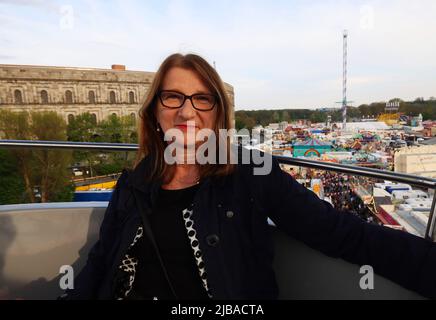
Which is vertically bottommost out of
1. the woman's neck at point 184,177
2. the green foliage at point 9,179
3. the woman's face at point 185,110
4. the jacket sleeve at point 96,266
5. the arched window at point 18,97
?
the green foliage at point 9,179

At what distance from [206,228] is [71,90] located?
44145 mm

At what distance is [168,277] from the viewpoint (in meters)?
0.98

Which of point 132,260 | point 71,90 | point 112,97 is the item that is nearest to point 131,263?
point 132,260

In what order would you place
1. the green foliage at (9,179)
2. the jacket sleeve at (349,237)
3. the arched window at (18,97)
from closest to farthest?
1. the jacket sleeve at (349,237)
2. the green foliage at (9,179)
3. the arched window at (18,97)

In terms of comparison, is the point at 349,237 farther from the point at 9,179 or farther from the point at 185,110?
the point at 9,179

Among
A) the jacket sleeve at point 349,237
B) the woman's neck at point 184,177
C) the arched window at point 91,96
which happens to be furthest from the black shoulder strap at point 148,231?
the arched window at point 91,96

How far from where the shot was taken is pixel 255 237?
3.31ft

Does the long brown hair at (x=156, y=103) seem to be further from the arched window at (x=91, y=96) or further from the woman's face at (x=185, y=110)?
the arched window at (x=91, y=96)

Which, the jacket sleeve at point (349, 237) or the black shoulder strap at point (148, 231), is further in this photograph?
the black shoulder strap at point (148, 231)

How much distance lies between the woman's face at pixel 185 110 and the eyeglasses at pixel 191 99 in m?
0.01

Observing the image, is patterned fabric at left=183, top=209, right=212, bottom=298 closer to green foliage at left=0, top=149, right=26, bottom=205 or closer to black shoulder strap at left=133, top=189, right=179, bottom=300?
black shoulder strap at left=133, top=189, right=179, bottom=300

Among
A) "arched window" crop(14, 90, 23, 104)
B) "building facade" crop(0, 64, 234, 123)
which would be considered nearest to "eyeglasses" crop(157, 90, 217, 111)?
"building facade" crop(0, 64, 234, 123)

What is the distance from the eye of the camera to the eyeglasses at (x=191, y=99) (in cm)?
114
